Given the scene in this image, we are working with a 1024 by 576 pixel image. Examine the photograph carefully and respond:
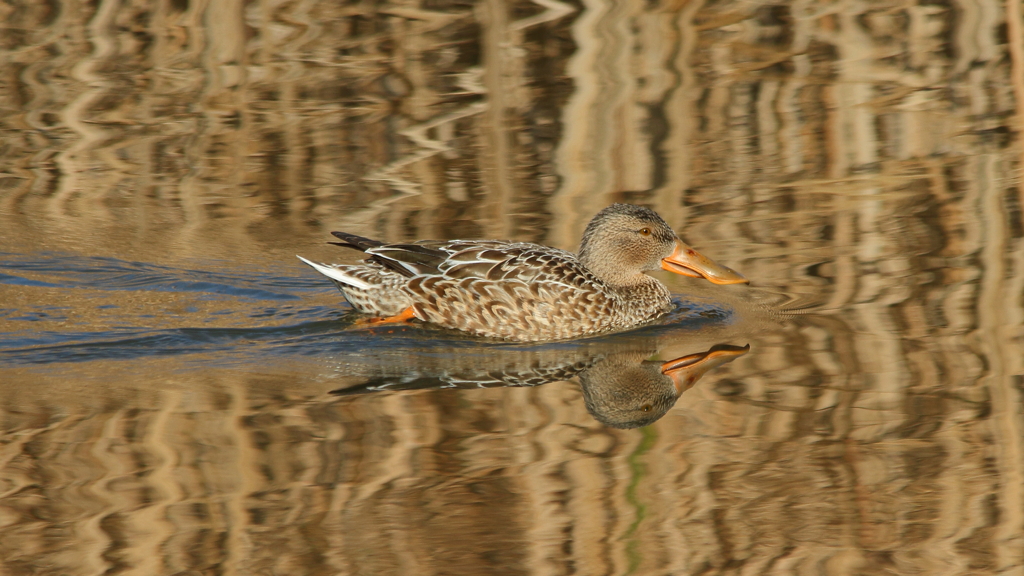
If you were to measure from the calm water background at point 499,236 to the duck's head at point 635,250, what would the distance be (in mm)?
378

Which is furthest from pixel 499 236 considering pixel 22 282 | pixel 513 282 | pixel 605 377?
pixel 22 282

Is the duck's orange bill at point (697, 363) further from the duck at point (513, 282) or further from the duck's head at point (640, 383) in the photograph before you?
→ the duck at point (513, 282)

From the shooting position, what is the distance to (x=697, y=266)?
8.34 m

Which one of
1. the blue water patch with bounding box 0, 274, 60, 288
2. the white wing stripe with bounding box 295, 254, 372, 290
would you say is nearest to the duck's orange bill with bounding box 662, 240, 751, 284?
the white wing stripe with bounding box 295, 254, 372, 290

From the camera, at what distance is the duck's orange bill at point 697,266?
8219 millimetres

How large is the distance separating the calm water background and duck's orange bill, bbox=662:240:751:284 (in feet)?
0.87

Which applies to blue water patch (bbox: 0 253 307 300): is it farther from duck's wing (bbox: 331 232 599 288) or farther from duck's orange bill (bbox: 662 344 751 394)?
duck's orange bill (bbox: 662 344 751 394)

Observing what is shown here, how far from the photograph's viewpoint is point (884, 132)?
38.6 feet

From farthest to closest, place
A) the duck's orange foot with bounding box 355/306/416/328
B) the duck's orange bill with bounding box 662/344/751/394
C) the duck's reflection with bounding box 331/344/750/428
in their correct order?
1. the duck's orange foot with bounding box 355/306/416/328
2. the duck's orange bill with bounding box 662/344/751/394
3. the duck's reflection with bounding box 331/344/750/428

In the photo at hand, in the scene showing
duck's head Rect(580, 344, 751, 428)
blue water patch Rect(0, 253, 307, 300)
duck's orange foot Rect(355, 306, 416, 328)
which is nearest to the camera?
duck's head Rect(580, 344, 751, 428)

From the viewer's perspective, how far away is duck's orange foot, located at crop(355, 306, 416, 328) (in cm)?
819

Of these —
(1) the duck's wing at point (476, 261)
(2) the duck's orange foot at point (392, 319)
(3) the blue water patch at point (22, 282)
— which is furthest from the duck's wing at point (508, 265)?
(3) the blue water patch at point (22, 282)

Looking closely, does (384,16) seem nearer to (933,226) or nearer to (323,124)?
(323,124)

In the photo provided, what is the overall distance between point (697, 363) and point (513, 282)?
4.47 feet
